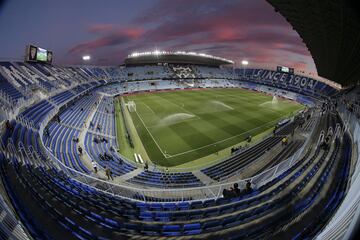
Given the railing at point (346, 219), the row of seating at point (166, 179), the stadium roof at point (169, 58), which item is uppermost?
the stadium roof at point (169, 58)

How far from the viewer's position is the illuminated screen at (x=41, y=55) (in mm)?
37894

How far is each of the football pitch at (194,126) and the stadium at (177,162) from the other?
186mm

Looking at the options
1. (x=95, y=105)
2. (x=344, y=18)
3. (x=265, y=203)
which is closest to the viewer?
(x=265, y=203)

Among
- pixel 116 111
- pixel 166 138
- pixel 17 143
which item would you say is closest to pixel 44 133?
pixel 17 143

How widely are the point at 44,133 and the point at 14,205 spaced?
13181mm

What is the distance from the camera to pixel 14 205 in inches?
249

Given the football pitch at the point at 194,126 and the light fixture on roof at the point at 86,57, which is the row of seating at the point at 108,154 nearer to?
the football pitch at the point at 194,126

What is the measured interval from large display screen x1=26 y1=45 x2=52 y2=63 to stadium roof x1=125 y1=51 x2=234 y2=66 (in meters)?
36.8

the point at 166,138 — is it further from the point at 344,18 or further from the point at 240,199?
the point at 344,18

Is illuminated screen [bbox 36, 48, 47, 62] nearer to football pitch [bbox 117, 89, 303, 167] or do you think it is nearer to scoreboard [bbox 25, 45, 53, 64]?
scoreboard [bbox 25, 45, 53, 64]

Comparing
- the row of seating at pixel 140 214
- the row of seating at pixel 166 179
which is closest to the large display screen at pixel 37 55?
the row of seating at pixel 166 179

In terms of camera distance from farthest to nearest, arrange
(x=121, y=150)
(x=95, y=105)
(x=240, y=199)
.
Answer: (x=95, y=105), (x=121, y=150), (x=240, y=199)

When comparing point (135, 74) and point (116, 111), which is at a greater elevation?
point (135, 74)

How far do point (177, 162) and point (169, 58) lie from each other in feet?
216
